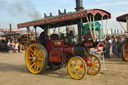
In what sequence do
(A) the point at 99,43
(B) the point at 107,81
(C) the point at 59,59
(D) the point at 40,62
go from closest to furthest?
(B) the point at 107,81, (A) the point at 99,43, (C) the point at 59,59, (D) the point at 40,62

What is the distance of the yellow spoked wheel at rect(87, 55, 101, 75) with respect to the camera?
5.21 metres

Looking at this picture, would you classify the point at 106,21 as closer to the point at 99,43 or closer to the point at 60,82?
the point at 99,43

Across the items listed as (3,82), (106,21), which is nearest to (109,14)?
(106,21)

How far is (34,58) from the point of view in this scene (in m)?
5.76

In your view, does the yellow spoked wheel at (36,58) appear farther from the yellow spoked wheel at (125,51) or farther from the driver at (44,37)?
the yellow spoked wheel at (125,51)

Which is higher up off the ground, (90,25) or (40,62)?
(90,25)

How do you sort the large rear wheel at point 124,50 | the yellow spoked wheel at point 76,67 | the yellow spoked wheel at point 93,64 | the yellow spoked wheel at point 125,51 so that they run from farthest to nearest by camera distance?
the yellow spoked wheel at point 125,51 → the large rear wheel at point 124,50 → the yellow spoked wheel at point 93,64 → the yellow spoked wheel at point 76,67

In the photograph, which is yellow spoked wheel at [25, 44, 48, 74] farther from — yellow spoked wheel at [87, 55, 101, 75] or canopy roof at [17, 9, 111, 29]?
yellow spoked wheel at [87, 55, 101, 75]

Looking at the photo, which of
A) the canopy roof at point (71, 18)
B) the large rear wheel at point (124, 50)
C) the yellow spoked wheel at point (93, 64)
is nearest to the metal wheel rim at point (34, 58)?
the canopy roof at point (71, 18)

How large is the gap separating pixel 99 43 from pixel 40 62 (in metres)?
2.24

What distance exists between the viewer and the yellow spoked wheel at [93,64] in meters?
5.21

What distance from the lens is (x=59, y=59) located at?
17.0 feet

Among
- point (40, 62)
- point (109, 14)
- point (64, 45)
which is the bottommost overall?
point (40, 62)

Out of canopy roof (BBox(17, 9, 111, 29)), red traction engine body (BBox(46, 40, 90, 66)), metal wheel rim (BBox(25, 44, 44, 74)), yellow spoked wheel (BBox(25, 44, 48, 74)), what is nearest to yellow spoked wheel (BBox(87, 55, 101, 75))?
red traction engine body (BBox(46, 40, 90, 66))
